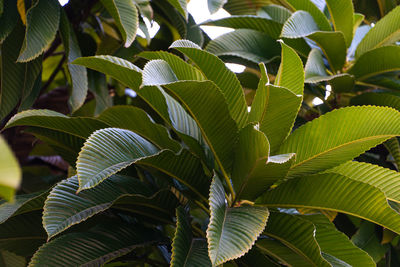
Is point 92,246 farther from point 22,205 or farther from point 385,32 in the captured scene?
point 385,32

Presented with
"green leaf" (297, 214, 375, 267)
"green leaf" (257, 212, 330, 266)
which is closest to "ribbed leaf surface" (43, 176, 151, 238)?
"green leaf" (257, 212, 330, 266)

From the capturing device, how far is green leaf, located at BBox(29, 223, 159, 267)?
0.98 metres

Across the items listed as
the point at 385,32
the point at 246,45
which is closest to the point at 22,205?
the point at 246,45

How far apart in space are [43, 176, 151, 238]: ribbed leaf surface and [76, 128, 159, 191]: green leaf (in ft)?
0.35

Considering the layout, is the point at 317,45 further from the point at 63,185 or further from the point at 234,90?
the point at 63,185

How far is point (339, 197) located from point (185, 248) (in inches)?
12.8

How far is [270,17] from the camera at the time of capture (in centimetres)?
183

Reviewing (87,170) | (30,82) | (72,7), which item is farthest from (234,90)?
(72,7)

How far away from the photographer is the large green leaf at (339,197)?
0.98 metres

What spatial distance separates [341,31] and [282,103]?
702mm

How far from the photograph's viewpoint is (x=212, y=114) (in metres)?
1.08

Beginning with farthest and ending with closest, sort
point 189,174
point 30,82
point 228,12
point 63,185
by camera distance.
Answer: point 228,12 < point 30,82 < point 189,174 < point 63,185

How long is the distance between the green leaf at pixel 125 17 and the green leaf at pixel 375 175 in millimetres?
700

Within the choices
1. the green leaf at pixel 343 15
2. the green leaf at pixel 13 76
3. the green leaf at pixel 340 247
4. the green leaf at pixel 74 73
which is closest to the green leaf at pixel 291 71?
the green leaf at pixel 340 247
